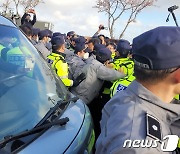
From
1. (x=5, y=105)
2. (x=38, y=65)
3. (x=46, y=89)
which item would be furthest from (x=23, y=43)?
(x=5, y=105)

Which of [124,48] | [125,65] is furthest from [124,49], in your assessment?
[125,65]

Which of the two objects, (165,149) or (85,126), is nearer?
(165,149)

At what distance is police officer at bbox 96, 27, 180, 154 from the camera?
132cm

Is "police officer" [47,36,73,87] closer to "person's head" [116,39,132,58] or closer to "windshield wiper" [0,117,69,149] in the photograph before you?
"person's head" [116,39,132,58]

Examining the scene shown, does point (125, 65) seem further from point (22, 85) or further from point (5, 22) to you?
point (22, 85)

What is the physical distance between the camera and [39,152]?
1711 millimetres

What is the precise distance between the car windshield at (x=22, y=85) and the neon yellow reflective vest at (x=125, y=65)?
6.06 ft

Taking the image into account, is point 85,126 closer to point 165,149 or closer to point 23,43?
point 23,43

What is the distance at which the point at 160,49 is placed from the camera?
4.68ft

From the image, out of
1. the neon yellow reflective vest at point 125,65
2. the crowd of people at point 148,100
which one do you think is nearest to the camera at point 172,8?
the neon yellow reflective vest at point 125,65

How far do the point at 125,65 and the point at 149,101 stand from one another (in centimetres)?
330

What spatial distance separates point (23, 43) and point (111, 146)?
1660mm

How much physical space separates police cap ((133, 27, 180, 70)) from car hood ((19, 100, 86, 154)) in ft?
2.16

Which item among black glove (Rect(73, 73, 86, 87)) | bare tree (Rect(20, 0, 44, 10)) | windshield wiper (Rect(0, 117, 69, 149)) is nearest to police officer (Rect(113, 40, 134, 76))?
black glove (Rect(73, 73, 86, 87))
